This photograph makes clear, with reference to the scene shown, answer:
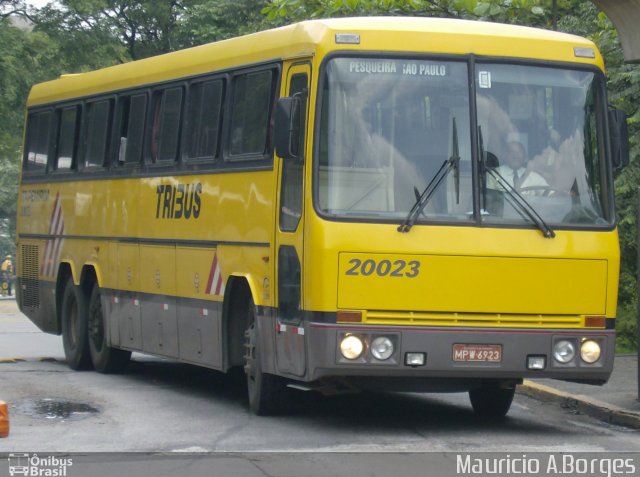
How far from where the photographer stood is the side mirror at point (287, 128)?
11.4 m

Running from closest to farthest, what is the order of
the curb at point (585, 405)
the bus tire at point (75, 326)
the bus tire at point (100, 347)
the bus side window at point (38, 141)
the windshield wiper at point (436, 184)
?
1. the windshield wiper at point (436, 184)
2. the curb at point (585, 405)
3. the bus tire at point (100, 347)
4. the bus tire at point (75, 326)
5. the bus side window at point (38, 141)

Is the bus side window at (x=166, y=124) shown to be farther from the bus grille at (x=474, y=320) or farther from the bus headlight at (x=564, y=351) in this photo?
the bus headlight at (x=564, y=351)

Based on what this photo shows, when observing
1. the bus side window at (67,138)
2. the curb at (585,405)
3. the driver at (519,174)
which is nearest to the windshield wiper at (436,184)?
the driver at (519,174)

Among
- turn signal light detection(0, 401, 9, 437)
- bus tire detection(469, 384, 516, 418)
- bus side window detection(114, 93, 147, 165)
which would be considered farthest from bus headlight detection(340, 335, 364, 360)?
bus side window detection(114, 93, 147, 165)

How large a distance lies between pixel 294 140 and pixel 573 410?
4386 millimetres

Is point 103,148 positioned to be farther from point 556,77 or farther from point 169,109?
point 556,77

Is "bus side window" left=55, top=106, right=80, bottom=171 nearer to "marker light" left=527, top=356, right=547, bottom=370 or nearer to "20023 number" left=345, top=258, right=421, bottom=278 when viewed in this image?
"20023 number" left=345, top=258, right=421, bottom=278

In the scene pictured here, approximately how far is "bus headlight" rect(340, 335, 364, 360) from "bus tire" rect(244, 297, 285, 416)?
1.42m

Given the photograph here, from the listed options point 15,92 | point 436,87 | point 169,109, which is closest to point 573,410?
point 436,87

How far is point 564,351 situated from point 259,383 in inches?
103

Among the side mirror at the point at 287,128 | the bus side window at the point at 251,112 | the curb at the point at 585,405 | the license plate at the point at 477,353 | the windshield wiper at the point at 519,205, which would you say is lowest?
the curb at the point at 585,405

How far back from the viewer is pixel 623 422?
12922 millimetres

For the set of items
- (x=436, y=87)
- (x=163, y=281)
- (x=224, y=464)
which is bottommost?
(x=224, y=464)

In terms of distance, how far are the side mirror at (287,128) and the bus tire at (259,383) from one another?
5.53 feet
